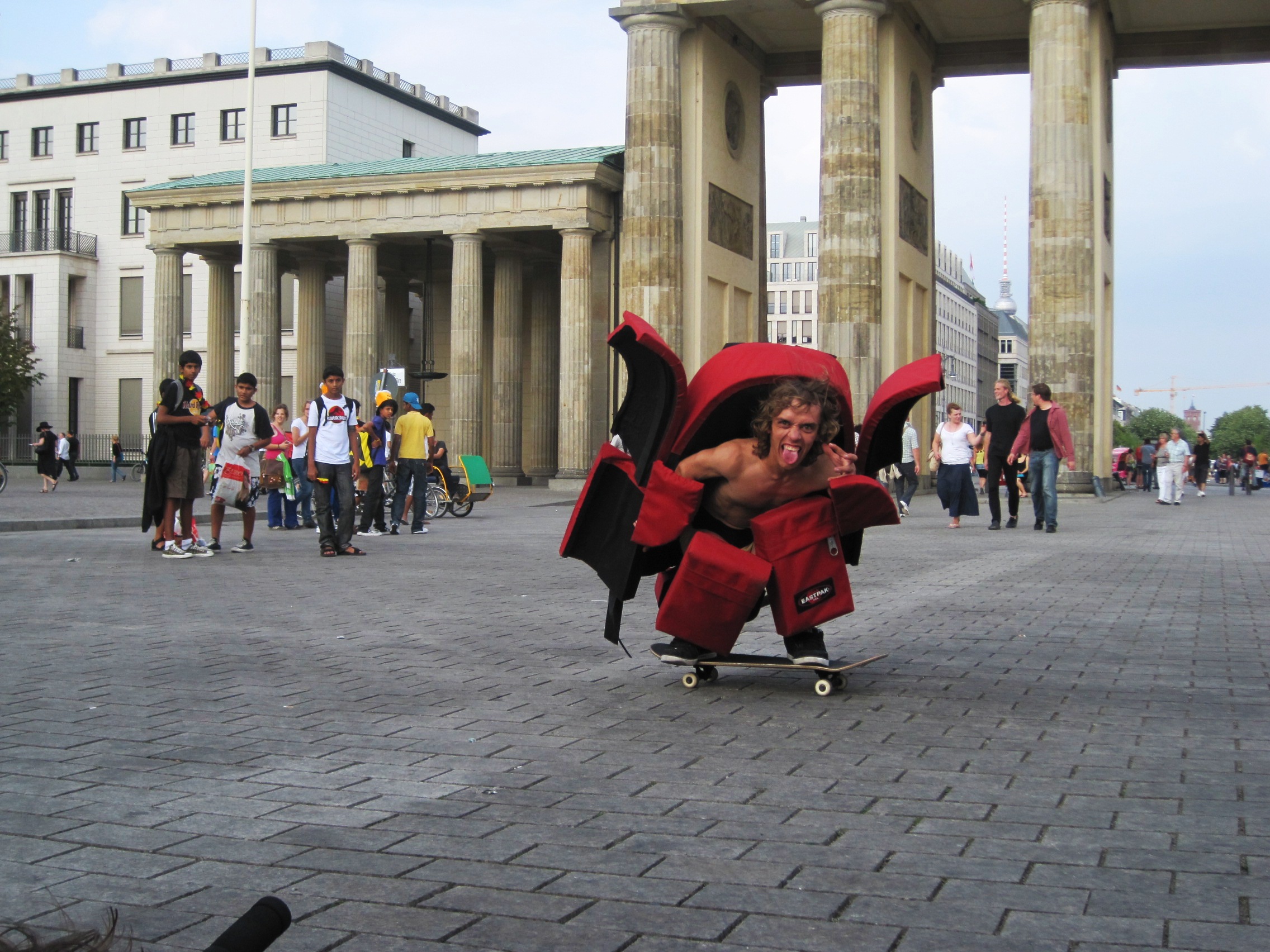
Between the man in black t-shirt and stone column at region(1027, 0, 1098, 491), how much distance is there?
14.7 metres

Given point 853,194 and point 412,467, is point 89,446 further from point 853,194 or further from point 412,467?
point 412,467

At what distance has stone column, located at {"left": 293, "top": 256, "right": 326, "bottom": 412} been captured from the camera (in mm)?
49875

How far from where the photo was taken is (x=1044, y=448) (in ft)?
68.1

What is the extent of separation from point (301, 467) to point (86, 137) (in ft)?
165

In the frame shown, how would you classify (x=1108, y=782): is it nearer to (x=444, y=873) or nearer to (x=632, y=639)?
(x=444, y=873)

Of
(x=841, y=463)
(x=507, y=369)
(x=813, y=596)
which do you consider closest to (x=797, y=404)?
(x=841, y=463)

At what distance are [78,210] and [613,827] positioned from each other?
66600 mm

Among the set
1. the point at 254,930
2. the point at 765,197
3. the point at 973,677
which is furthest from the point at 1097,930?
the point at 765,197

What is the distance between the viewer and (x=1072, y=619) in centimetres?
973

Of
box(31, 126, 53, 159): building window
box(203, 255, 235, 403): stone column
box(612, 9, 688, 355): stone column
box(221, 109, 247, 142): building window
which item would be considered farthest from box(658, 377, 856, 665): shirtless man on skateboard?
box(31, 126, 53, 159): building window

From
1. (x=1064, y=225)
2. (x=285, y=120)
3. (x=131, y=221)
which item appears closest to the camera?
(x=1064, y=225)

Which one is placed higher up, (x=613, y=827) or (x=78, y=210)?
(x=78, y=210)

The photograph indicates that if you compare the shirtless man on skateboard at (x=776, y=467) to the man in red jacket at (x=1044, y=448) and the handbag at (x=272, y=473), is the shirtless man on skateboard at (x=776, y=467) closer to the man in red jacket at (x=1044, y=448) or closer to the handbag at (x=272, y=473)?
the handbag at (x=272, y=473)

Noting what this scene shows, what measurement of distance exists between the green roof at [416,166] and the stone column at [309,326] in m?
3.49
